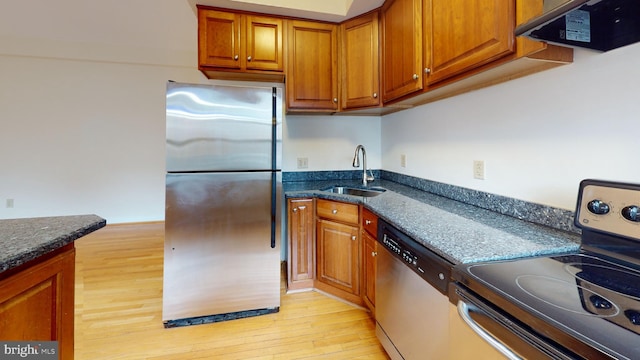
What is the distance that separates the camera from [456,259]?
2.93 feet

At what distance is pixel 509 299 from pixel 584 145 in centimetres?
85

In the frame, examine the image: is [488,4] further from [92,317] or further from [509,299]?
[92,317]

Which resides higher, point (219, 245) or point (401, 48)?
point (401, 48)

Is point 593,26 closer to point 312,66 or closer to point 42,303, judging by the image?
point 312,66

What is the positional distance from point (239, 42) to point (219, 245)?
159cm

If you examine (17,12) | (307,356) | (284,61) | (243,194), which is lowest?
(307,356)

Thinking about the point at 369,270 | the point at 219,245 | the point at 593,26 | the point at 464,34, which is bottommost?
the point at 369,270

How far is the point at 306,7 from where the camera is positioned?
85.3 inches

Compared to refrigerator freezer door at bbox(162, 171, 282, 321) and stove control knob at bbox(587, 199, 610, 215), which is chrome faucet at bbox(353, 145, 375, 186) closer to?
refrigerator freezer door at bbox(162, 171, 282, 321)

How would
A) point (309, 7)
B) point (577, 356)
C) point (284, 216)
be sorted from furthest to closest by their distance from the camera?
point (284, 216), point (309, 7), point (577, 356)

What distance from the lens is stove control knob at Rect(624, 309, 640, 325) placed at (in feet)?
1.85

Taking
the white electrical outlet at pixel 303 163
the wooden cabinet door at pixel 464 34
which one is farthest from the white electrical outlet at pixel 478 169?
the white electrical outlet at pixel 303 163

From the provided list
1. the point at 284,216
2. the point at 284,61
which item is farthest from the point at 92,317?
the point at 284,61

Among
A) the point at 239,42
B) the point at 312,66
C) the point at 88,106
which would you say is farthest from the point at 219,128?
the point at 88,106
